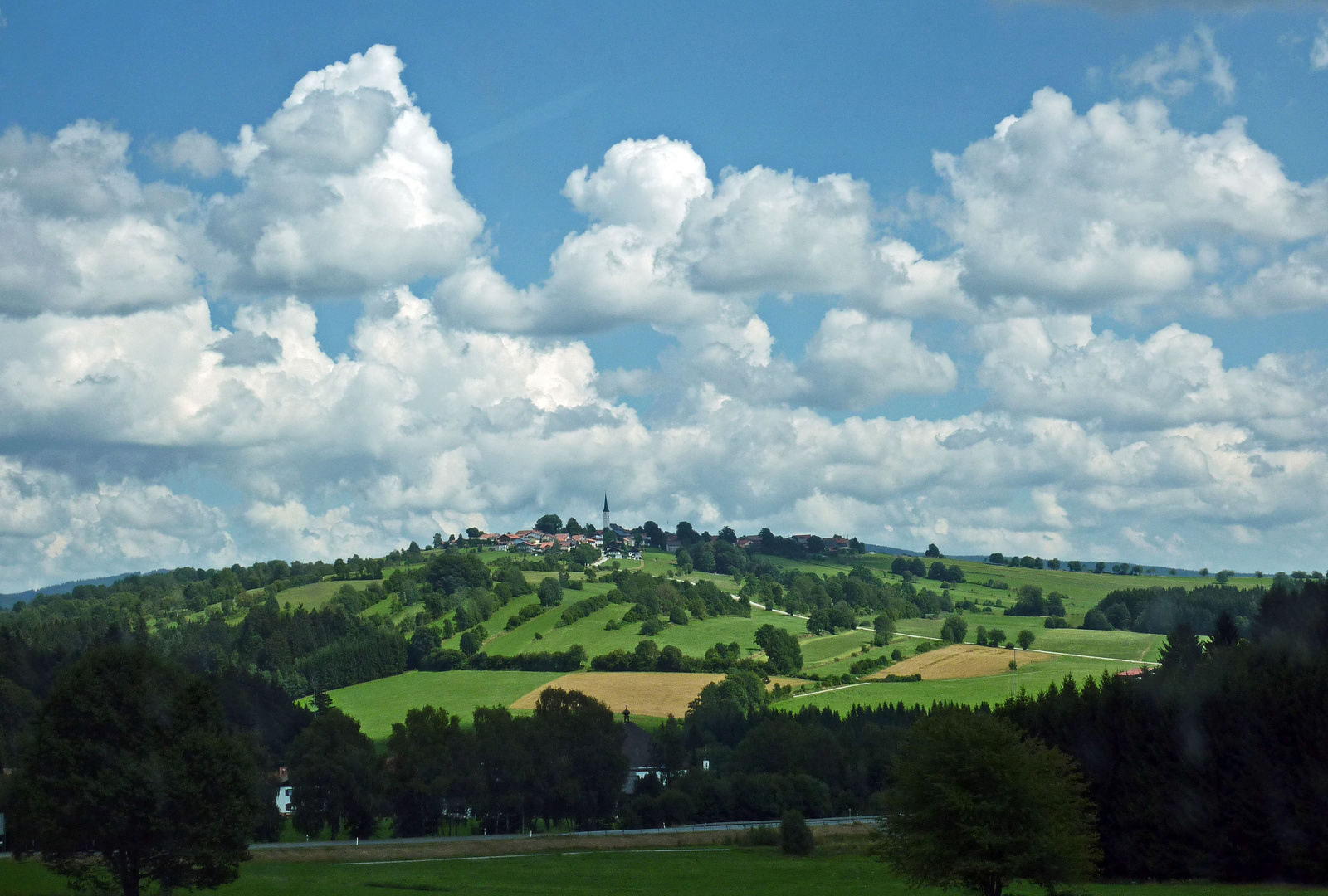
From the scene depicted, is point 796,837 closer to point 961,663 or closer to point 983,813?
point 983,813

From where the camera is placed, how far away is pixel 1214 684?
73688 millimetres

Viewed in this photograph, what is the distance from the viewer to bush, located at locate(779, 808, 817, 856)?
85.8 m

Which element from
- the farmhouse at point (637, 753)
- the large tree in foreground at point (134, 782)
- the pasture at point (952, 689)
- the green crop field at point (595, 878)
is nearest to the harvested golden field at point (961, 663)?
the pasture at point (952, 689)

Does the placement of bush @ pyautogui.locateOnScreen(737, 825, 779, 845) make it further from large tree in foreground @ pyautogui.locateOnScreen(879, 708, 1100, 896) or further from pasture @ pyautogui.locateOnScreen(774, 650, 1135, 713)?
pasture @ pyautogui.locateOnScreen(774, 650, 1135, 713)

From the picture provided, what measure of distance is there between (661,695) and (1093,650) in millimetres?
71947

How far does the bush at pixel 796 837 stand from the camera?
8581 centimetres

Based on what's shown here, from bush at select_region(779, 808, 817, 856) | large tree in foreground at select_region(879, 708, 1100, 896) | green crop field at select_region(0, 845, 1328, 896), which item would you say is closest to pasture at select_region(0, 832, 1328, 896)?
green crop field at select_region(0, 845, 1328, 896)

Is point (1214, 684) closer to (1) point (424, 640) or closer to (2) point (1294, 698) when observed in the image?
(2) point (1294, 698)

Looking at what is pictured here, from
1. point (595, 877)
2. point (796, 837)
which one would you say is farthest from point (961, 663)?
point (595, 877)

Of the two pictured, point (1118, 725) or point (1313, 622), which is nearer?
point (1118, 725)

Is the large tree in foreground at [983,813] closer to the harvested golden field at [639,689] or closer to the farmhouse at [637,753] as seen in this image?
the farmhouse at [637,753]

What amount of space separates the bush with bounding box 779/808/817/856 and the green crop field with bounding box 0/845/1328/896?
197 cm

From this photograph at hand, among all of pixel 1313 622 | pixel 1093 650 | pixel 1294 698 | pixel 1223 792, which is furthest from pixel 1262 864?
pixel 1093 650

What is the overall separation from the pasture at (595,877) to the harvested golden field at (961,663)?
297 ft
